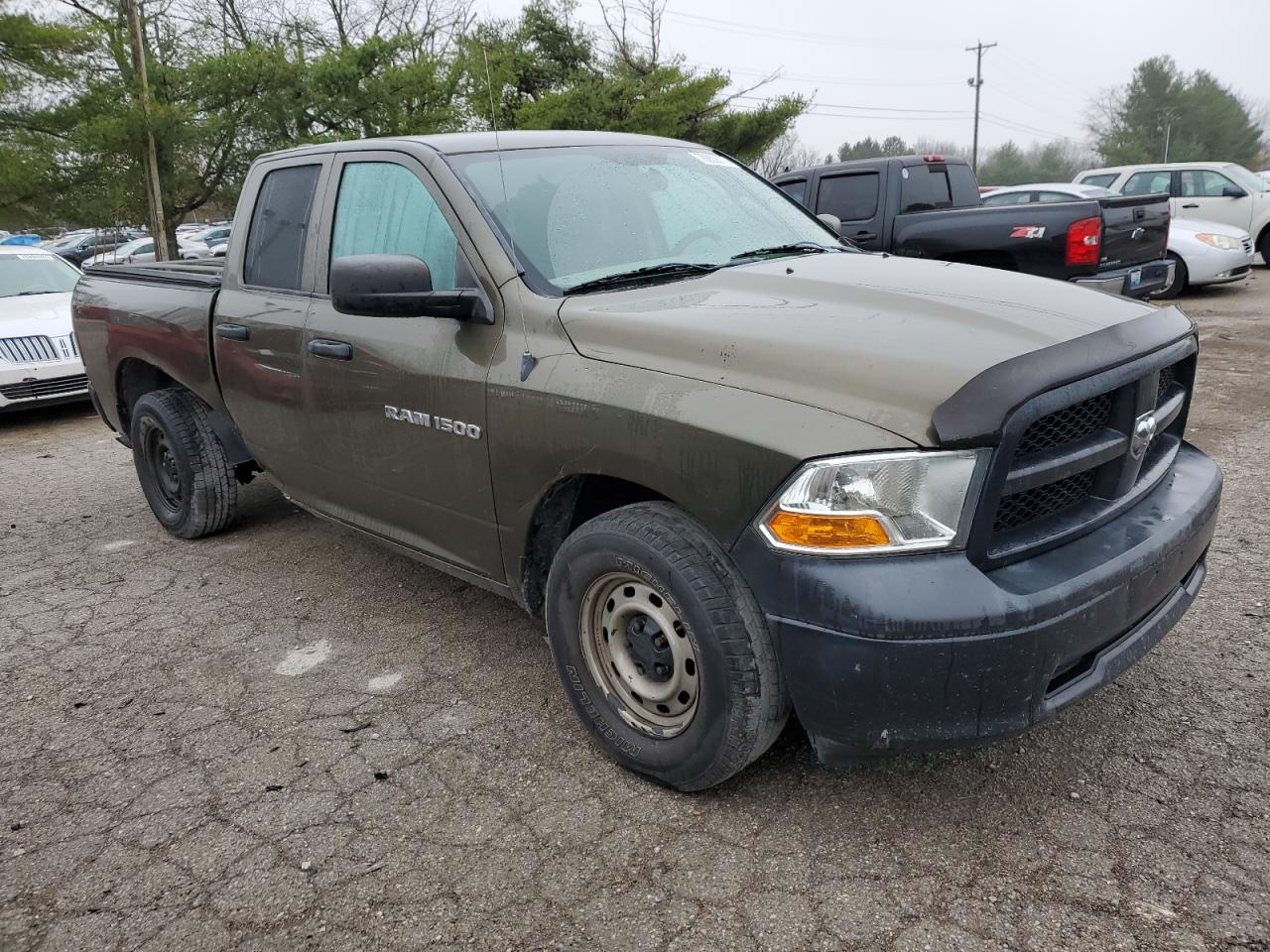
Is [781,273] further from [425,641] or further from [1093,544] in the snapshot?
[425,641]

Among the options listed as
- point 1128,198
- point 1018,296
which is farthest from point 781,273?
point 1128,198

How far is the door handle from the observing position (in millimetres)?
3514

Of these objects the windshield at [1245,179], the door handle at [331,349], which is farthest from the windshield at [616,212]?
the windshield at [1245,179]

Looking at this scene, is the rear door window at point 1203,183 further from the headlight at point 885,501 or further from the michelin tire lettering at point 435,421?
the headlight at point 885,501

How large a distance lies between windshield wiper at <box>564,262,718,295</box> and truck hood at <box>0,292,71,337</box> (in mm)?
7300

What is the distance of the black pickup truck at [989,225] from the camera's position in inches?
327

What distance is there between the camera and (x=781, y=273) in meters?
3.08

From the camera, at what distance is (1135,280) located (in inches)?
340

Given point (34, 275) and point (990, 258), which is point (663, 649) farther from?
point (34, 275)

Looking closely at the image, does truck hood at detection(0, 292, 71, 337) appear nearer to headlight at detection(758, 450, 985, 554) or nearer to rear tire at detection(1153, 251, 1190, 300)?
headlight at detection(758, 450, 985, 554)

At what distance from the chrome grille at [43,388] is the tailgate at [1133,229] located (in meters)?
8.71

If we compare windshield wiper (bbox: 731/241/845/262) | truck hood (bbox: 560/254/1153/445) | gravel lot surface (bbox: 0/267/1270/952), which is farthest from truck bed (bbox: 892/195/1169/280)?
truck hood (bbox: 560/254/1153/445)

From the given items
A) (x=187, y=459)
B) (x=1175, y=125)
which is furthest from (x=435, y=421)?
(x=1175, y=125)

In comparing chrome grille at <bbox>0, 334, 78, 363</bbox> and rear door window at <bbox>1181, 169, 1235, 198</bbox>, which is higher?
rear door window at <bbox>1181, 169, 1235, 198</bbox>
